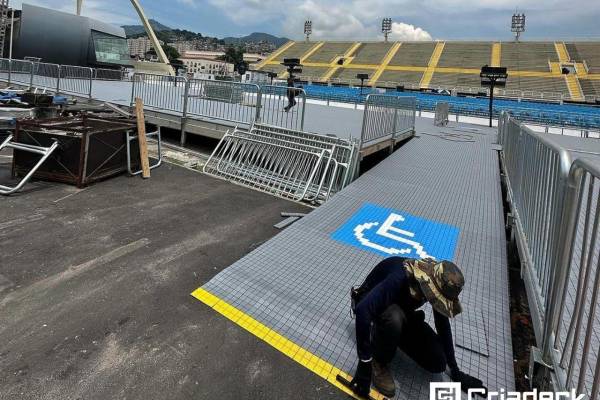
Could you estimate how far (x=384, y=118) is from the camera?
8.54 metres

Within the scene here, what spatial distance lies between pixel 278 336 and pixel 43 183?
5.34 m

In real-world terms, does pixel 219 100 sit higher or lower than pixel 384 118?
higher

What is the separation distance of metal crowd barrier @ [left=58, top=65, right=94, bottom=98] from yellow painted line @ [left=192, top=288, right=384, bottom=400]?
1327 cm

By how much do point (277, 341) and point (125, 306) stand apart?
1367 mm

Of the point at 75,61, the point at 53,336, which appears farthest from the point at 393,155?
the point at 75,61

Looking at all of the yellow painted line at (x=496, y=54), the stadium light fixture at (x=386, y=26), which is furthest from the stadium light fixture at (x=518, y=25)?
the stadium light fixture at (x=386, y=26)

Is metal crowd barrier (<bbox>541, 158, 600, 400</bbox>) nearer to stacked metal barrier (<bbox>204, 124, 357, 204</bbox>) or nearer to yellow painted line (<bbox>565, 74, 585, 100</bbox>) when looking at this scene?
stacked metal barrier (<bbox>204, 124, 357, 204</bbox>)

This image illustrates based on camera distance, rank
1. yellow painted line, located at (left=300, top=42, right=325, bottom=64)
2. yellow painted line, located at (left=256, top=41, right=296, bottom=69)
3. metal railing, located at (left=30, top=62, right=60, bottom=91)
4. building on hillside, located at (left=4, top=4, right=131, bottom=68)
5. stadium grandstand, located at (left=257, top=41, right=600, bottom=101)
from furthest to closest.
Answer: yellow painted line, located at (left=256, top=41, right=296, bottom=69) → yellow painted line, located at (left=300, top=42, right=325, bottom=64) → stadium grandstand, located at (left=257, top=41, right=600, bottom=101) → building on hillside, located at (left=4, top=4, right=131, bottom=68) → metal railing, located at (left=30, top=62, right=60, bottom=91)

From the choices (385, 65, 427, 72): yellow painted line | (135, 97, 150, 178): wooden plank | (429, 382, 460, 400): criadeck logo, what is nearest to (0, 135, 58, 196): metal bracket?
(135, 97, 150, 178): wooden plank

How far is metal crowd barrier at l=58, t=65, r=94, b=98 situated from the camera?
13.5 meters

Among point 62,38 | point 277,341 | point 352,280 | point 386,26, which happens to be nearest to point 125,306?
point 277,341

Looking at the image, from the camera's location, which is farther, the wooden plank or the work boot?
the wooden plank

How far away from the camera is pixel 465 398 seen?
7.90 feet

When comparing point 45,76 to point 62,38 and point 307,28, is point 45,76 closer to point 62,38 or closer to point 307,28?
point 62,38
